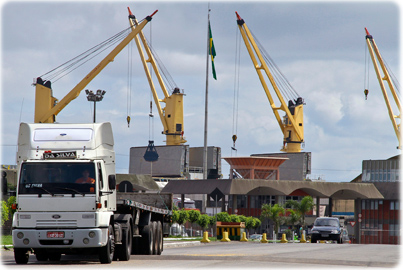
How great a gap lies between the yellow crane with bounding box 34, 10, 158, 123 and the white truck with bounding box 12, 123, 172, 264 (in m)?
79.5

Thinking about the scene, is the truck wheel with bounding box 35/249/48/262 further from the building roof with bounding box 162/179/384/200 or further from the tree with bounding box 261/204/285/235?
the building roof with bounding box 162/179/384/200

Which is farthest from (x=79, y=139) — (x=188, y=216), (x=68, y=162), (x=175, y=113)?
(x=175, y=113)

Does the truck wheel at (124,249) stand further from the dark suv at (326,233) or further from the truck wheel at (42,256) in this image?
the dark suv at (326,233)

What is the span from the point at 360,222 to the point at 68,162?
85.6 meters

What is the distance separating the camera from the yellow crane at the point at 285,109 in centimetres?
11044

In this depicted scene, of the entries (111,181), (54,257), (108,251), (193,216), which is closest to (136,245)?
(54,257)

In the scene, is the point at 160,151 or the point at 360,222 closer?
the point at 360,222

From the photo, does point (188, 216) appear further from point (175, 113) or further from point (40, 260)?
point (175, 113)

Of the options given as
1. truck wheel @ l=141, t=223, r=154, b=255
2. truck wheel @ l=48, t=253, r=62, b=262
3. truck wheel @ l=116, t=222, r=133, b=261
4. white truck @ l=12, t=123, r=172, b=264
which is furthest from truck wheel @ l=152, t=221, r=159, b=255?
white truck @ l=12, t=123, r=172, b=264

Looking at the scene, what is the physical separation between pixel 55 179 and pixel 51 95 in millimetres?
82651

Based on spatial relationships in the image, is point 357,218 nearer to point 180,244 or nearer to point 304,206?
→ point 304,206

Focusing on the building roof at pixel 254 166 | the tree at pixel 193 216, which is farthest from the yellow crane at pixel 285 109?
the tree at pixel 193 216

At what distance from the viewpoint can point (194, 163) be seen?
121 meters

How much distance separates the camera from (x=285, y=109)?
111 m
